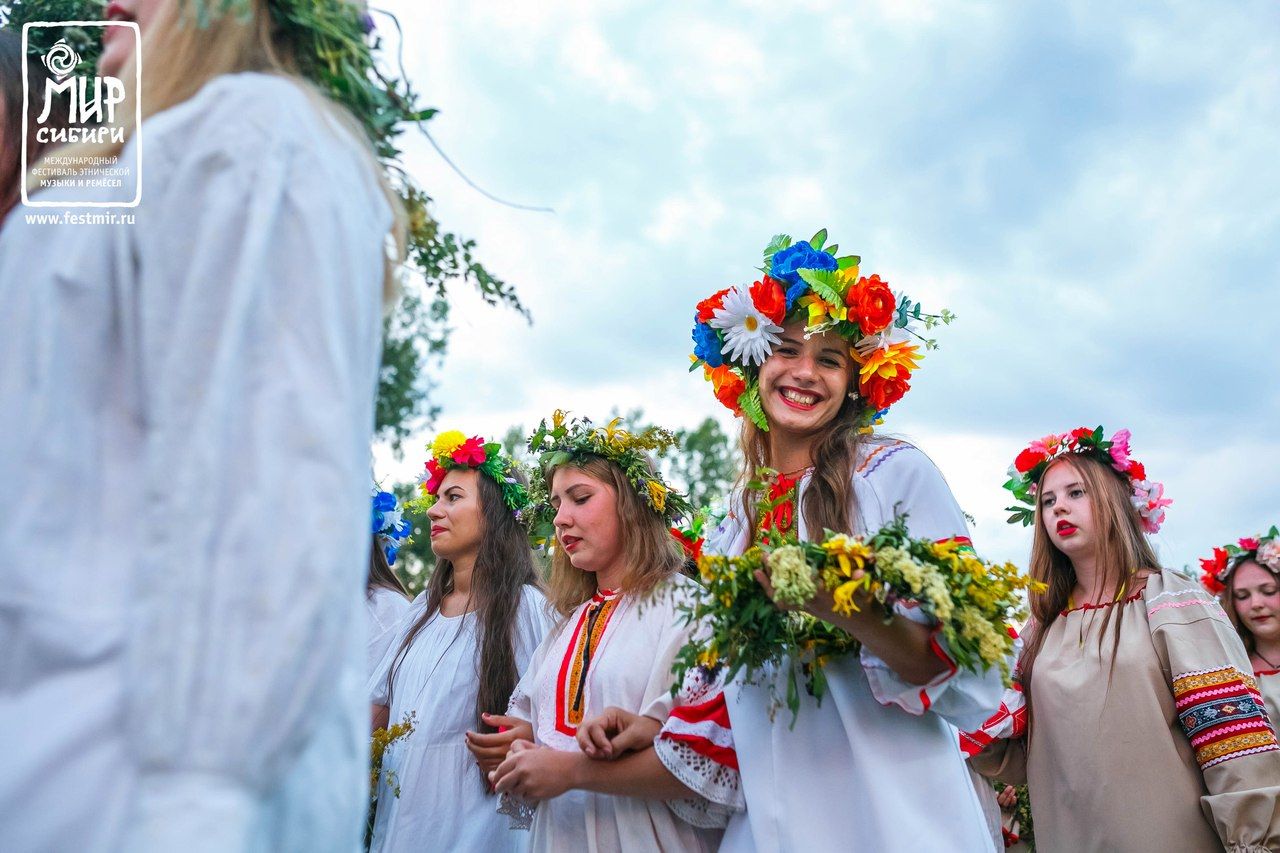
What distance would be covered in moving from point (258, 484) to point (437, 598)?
4.74 metres

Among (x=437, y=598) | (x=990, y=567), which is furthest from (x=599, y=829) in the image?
(x=437, y=598)

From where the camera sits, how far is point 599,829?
380cm

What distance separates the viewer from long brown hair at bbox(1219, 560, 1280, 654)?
21.8 feet

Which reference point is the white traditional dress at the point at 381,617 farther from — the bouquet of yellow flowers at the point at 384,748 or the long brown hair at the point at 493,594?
the bouquet of yellow flowers at the point at 384,748

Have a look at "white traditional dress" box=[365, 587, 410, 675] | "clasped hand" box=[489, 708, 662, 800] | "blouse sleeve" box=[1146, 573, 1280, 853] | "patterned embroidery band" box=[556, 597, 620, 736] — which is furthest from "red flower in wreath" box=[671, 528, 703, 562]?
"blouse sleeve" box=[1146, 573, 1280, 853]

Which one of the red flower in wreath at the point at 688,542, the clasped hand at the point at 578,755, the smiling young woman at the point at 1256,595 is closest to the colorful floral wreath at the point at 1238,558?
the smiling young woman at the point at 1256,595

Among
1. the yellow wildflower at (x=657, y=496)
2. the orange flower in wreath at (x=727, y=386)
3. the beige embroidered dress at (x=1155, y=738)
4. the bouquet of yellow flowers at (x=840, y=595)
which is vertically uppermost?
the orange flower in wreath at (x=727, y=386)

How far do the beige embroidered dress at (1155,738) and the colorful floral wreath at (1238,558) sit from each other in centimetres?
263

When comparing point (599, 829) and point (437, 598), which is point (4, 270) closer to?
point (599, 829)

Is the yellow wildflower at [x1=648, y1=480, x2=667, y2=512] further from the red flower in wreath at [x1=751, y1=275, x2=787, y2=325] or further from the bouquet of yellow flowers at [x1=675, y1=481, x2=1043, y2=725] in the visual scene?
the bouquet of yellow flowers at [x1=675, y1=481, x2=1043, y2=725]

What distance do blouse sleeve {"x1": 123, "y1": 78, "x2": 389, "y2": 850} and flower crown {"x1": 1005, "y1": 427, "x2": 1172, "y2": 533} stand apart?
4.59 metres

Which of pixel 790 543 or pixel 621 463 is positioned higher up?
pixel 621 463

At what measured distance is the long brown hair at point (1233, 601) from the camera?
6652mm

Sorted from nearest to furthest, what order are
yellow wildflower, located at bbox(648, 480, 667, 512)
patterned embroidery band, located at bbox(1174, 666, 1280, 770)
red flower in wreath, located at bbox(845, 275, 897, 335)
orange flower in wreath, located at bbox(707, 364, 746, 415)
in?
red flower in wreath, located at bbox(845, 275, 897, 335)
patterned embroidery band, located at bbox(1174, 666, 1280, 770)
orange flower in wreath, located at bbox(707, 364, 746, 415)
yellow wildflower, located at bbox(648, 480, 667, 512)
